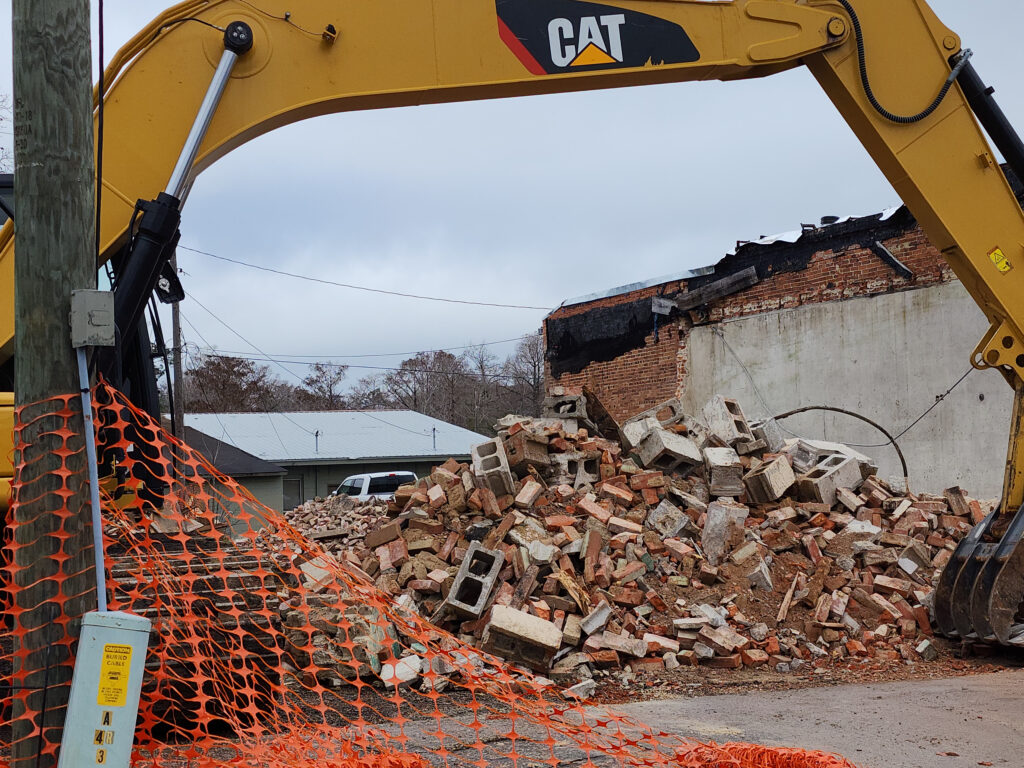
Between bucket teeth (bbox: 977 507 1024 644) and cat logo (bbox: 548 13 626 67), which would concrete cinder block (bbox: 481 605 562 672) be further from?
cat logo (bbox: 548 13 626 67)

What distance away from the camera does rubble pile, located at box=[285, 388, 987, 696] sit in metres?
8.63

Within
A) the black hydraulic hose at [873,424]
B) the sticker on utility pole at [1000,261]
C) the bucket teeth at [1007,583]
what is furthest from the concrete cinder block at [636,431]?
the sticker on utility pole at [1000,261]

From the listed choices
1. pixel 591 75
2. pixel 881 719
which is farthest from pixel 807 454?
pixel 591 75

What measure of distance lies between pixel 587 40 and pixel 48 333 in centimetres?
368

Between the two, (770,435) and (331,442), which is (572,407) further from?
(331,442)

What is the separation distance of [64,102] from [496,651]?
19.7ft

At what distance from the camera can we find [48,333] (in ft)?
11.9

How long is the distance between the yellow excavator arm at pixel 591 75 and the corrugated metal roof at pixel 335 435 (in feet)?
89.6

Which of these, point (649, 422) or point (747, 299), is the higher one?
point (747, 299)

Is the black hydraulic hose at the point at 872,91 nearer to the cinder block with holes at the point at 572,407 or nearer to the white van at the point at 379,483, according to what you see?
the cinder block with holes at the point at 572,407

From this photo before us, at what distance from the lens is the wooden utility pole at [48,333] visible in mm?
3514

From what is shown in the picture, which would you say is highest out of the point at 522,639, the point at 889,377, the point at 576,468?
the point at 889,377

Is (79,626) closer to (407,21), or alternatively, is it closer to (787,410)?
(407,21)

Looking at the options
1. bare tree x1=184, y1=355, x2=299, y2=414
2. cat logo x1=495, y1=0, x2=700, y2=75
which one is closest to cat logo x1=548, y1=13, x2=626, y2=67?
cat logo x1=495, y1=0, x2=700, y2=75
